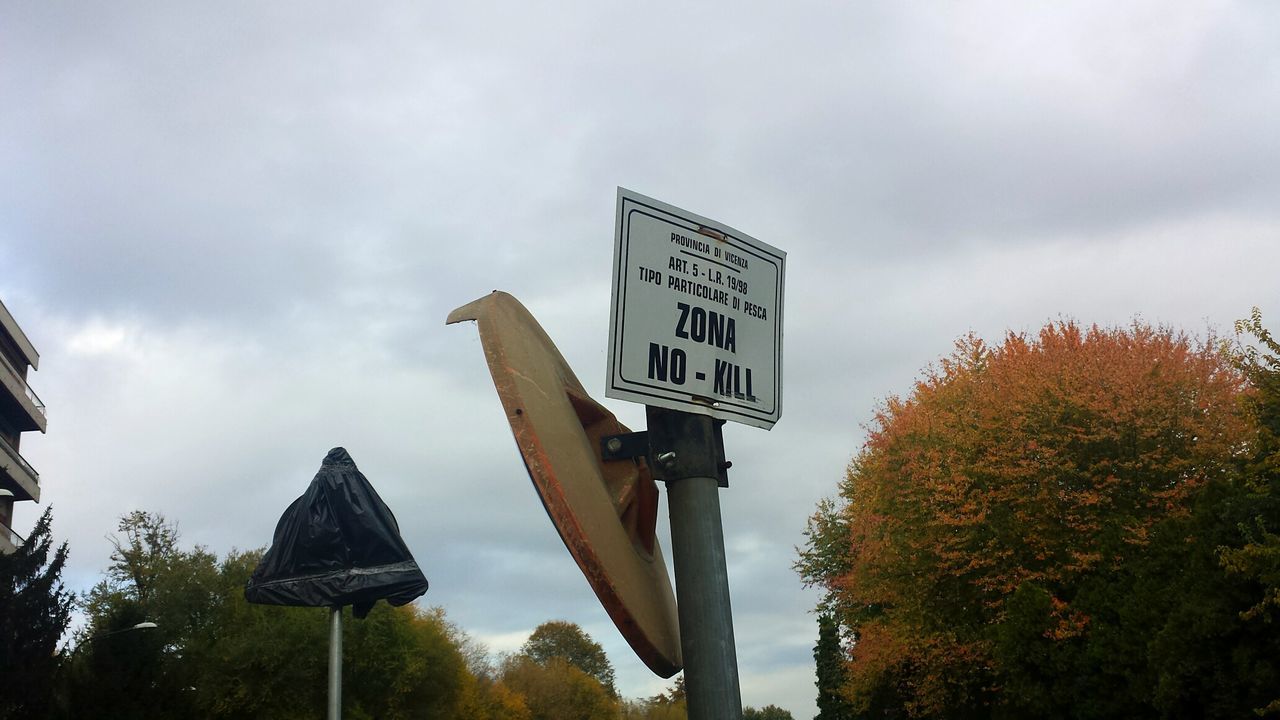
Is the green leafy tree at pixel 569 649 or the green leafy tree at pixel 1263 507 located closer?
the green leafy tree at pixel 1263 507

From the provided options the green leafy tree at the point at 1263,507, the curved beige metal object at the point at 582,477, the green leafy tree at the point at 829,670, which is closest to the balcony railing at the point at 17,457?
the green leafy tree at the point at 829,670

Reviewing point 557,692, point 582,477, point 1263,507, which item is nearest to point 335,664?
point 582,477

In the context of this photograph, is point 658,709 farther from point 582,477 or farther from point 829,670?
point 582,477

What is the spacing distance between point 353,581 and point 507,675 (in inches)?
3281

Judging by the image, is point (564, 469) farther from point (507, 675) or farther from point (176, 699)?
point (507, 675)

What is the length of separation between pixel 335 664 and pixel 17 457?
5449 centimetres

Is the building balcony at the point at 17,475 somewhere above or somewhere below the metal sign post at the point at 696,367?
above

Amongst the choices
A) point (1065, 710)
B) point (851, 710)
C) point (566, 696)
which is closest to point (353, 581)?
point (1065, 710)

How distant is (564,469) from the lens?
2781 millimetres

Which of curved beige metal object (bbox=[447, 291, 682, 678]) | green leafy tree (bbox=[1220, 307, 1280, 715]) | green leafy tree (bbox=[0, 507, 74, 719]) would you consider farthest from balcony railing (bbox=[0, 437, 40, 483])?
curved beige metal object (bbox=[447, 291, 682, 678])

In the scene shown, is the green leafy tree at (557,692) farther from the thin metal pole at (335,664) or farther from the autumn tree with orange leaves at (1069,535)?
the thin metal pole at (335,664)

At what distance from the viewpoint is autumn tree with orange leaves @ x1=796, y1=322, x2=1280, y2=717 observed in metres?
20.6

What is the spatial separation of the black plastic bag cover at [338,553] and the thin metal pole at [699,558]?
2644mm

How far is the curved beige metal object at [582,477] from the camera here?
271 cm
